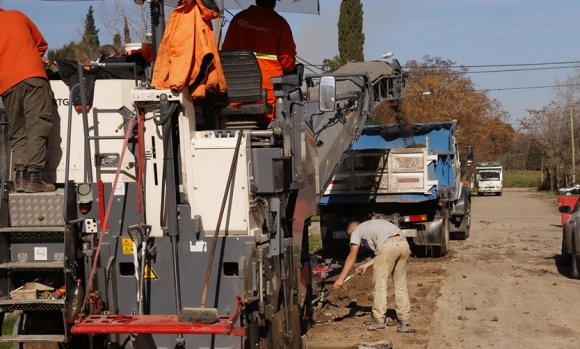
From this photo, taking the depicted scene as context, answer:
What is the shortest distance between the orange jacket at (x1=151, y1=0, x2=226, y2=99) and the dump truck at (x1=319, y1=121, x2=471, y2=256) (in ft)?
30.0

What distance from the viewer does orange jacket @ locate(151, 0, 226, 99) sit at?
6.05 m

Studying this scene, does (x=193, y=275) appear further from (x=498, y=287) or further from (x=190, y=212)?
(x=498, y=287)

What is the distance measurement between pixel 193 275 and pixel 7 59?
2.39 m

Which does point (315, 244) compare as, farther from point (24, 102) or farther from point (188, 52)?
point (188, 52)

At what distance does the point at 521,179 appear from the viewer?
83312 millimetres

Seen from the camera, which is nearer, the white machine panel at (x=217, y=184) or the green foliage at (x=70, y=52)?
the white machine panel at (x=217, y=184)

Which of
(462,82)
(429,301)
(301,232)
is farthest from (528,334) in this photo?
(462,82)

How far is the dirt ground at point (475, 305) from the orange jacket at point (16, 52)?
447 cm

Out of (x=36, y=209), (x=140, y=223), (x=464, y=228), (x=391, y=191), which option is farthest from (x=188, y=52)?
(x=464, y=228)

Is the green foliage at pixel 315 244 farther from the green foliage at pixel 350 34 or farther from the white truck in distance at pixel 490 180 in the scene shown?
the white truck in distance at pixel 490 180

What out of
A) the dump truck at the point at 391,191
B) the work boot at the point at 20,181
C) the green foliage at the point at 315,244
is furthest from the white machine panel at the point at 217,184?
the green foliage at the point at 315,244

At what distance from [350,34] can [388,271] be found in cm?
2917

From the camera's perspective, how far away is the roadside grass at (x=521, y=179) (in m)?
77.9

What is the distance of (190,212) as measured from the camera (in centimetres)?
631
